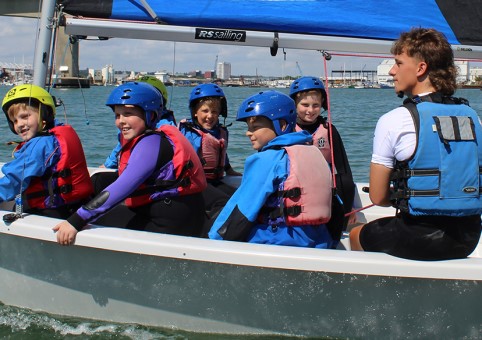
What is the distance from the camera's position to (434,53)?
9.80 ft

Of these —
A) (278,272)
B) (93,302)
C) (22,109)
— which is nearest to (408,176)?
(278,272)

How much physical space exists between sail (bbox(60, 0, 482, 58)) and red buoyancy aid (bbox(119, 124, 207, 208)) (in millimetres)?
835

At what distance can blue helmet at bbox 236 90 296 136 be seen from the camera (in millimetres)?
3271

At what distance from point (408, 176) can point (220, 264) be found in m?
1.06

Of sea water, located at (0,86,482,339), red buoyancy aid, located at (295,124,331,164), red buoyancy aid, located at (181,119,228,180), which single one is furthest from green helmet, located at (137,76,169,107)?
red buoyancy aid, located at (295,124,331,164)

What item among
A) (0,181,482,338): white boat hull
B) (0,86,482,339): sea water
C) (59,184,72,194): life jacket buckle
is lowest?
(0,86,482,339): sea water

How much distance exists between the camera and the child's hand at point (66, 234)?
3.43 meters

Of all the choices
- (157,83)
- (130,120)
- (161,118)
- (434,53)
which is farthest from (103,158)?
(434,53)

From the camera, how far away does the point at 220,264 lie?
11.0 ft

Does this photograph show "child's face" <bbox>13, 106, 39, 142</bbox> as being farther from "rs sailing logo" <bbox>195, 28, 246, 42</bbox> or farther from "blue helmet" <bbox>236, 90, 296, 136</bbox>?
"blue helmet" <bbox>236, 90, 296, 136</bbox>

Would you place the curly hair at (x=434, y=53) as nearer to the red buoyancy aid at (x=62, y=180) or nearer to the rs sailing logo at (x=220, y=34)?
the rs sailing logo at (x=220, y=34)

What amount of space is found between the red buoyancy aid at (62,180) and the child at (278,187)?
1003 millimetres

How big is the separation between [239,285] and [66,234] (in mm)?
965

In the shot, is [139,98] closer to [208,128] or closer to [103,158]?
[208,128]
